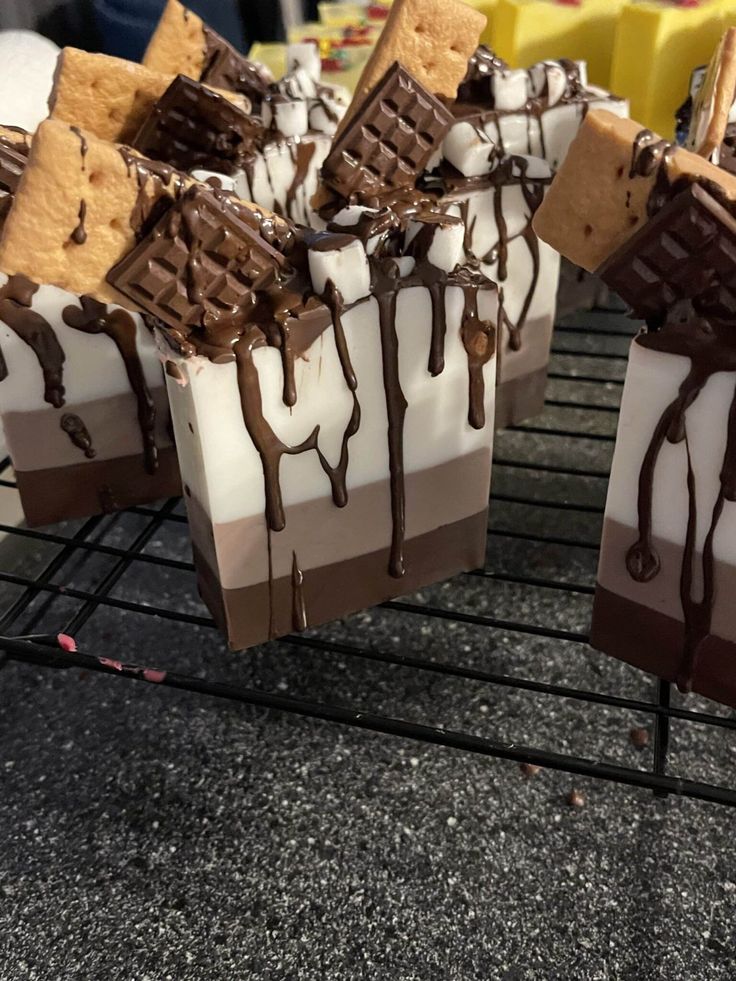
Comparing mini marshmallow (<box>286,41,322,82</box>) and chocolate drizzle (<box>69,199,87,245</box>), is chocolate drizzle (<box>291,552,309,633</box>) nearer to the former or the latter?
chocolate drizzle (<box>69,199,87,245</box>)

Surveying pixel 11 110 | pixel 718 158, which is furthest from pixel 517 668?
pixel 11 110

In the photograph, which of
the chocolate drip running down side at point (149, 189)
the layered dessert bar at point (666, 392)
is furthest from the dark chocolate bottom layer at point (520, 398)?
the chocolate drip running down side at point (149, 189)

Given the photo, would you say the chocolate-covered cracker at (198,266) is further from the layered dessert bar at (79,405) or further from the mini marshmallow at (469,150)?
the mini marshmallow at (469,150)

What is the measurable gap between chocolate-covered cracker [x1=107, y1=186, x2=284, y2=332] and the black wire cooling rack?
0.89 ft

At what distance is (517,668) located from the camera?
99 cm

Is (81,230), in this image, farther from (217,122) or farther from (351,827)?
(351,827)

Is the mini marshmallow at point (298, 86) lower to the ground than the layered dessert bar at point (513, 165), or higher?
higher

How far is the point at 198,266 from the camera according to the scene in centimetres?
69

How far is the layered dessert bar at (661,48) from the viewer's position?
4.48 feet

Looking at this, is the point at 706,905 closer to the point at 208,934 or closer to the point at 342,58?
the point at 208,934

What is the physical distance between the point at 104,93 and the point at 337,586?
0.56m

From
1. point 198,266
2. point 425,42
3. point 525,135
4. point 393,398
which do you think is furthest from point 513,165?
point 198,266

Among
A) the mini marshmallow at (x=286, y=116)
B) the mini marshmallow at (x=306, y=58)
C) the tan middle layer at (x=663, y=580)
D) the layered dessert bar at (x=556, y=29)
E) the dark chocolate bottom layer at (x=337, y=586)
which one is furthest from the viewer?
the layered dessert bar at (x=556, y=29)

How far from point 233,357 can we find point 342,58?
1080 millimetres
